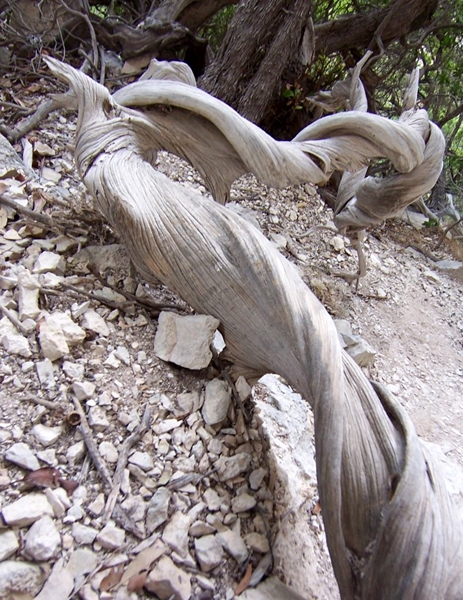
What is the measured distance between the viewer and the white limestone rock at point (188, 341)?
81cm

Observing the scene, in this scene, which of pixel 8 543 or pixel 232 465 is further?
pixel 232 465

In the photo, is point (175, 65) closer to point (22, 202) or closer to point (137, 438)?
point (22, 202)

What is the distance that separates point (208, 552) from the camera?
0.62 m

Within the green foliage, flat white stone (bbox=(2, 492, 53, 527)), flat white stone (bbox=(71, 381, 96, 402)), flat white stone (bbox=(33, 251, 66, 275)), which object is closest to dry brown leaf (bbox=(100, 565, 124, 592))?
flat white stone (bbox=(2, 492, 53, 527))

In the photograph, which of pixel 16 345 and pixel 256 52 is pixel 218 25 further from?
pixel 16 345

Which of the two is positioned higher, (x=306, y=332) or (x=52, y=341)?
(x=306, y=332)

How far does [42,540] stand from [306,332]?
1.49ft

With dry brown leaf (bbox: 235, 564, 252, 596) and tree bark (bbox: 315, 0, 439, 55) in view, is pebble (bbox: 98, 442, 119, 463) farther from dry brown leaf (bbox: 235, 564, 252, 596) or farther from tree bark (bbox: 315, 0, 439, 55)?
tree bark (bbox: 315, 0, 439, 55)

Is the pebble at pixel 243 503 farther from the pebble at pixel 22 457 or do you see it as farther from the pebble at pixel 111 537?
the pebble at pixel 22 457

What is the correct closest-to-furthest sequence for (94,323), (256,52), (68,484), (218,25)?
(68,484), (94,323), (256,52), (218,25)

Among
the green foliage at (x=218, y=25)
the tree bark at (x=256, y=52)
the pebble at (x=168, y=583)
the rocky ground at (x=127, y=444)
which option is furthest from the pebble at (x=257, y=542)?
the green foliage at (x=218, y=25)

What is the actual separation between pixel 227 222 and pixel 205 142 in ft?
Answer: 0.99

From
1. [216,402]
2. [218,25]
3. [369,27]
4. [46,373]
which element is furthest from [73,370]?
[218,25]

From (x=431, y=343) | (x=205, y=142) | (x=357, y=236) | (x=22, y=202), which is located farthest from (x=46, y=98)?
(x=431, y=343)
